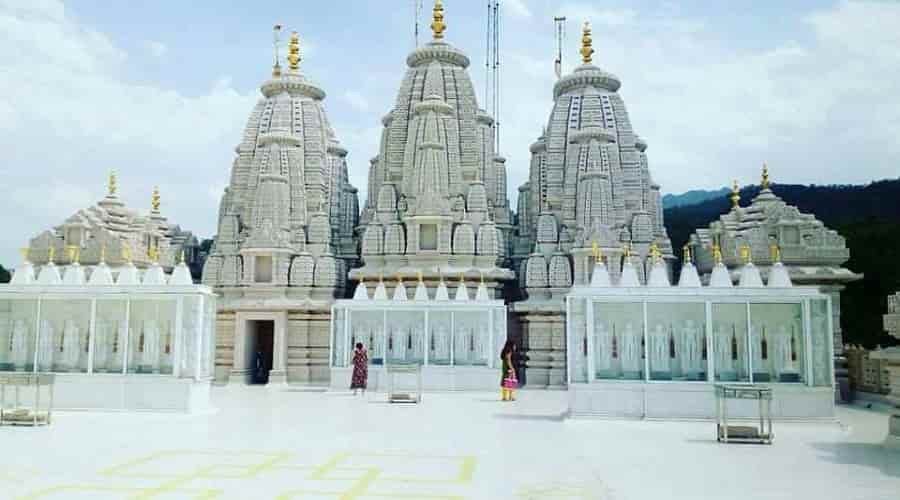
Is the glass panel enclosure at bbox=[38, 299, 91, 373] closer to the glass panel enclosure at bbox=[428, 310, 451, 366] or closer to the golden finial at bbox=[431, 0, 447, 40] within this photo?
the glass panel enclosure at bbox=[428, 310, 451, 366]

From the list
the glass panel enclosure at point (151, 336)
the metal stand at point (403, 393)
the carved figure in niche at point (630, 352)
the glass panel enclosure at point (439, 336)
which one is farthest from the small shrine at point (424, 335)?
the carved figure in niche at point (630, 352)

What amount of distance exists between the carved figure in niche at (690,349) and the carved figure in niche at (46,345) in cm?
1382

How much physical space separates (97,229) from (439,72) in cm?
1534

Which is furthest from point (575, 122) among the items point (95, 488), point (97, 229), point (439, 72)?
point (95, 488)

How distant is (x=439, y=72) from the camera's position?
32844 mm

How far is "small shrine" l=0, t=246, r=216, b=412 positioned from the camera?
16656 mm

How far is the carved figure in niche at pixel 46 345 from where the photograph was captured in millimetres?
16938

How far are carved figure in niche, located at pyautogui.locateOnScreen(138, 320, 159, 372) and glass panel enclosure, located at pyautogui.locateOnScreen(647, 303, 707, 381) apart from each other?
10679 millimetres

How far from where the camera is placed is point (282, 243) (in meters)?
29.7

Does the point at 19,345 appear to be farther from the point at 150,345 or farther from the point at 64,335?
the point at 150,345

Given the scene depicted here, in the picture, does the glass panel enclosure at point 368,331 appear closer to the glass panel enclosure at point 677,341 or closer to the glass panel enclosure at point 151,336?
the glass panel enclosure at point 151,336

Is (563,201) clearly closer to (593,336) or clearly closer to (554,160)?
(554,160)

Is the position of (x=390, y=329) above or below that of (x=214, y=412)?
above

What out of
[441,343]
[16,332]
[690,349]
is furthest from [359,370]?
[690,349]
